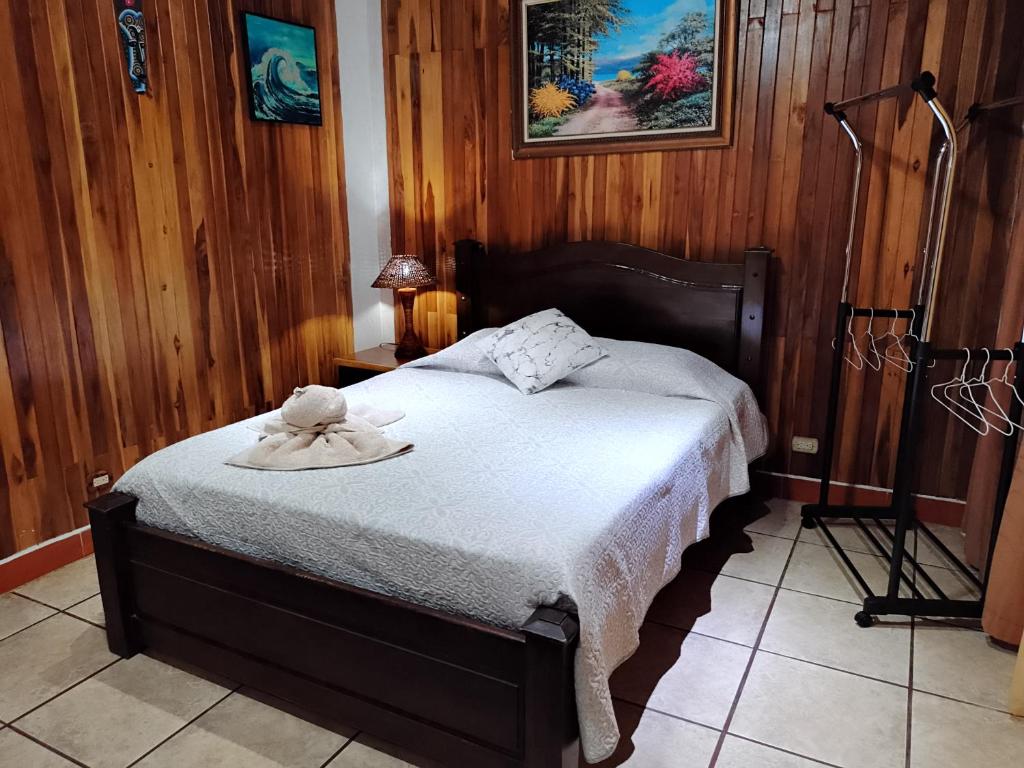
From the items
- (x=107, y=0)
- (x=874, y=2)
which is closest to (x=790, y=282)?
(x=874, y=2)

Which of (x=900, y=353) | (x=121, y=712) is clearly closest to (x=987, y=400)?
(x=900, y=353)

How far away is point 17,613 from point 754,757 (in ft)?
8.14

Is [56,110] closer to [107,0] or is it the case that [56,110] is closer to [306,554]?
[107,0]

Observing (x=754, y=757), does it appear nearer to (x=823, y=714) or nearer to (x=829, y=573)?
(x=823, y=714)

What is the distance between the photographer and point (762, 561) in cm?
288

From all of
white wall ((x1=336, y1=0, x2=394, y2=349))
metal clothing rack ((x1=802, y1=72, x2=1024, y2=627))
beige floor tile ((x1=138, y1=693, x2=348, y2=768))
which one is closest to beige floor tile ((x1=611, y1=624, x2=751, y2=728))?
metal clothing rack ((x1=802, y1=72, x2=1024, y2=627))

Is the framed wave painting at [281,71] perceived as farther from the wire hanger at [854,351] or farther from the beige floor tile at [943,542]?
the beige floor tile at [943,542]

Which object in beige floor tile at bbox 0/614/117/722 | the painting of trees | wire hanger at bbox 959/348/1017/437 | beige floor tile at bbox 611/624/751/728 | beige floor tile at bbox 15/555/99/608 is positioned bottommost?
beige floor tile at bbox 15/555/99/608

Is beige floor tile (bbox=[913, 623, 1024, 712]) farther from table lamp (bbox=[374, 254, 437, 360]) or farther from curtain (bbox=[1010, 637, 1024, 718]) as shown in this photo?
table lamp (bbox=[374, 254, 437, 360])

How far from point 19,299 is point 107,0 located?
1.21 m

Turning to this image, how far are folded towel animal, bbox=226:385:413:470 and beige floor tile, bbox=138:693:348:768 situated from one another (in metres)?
0.70

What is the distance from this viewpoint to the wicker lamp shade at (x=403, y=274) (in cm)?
372

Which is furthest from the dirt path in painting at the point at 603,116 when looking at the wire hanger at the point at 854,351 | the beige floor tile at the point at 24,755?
the beige floor tile at the point at 24,755

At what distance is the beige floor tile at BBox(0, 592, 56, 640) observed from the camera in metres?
2.49
